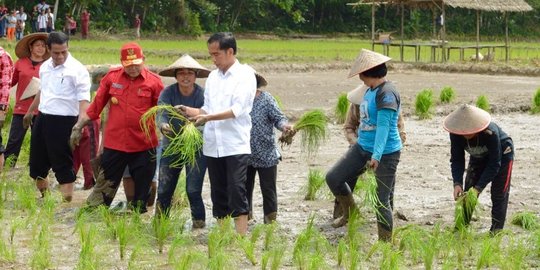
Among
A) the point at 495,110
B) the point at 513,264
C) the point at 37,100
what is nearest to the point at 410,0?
the point at 495,110

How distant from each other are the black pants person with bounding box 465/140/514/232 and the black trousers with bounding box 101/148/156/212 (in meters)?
2.30

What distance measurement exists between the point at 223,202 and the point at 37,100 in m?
2.48

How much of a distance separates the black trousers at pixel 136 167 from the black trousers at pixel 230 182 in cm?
85

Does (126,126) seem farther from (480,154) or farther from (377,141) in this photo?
(480,154)

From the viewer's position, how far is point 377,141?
22.1 feet

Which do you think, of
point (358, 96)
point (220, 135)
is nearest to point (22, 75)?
point (220, 135)

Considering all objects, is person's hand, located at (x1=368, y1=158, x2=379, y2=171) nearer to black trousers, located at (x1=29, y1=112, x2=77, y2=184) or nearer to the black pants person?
the black pants person

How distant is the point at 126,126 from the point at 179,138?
34.8 inches

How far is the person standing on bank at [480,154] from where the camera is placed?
686cm

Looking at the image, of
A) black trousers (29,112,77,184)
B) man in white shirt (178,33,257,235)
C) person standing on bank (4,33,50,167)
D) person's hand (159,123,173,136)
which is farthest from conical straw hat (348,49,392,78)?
person standing on bank (4,33,50,167)

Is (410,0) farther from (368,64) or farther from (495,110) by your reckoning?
(368,64)

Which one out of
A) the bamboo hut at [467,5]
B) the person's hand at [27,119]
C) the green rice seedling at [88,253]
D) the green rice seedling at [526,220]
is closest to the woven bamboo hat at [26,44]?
the person's hand at [27,119]

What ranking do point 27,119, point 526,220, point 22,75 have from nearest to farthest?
point 526,220 → point 27,119 → point 22,75

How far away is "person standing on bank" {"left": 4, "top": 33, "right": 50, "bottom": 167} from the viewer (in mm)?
9539
